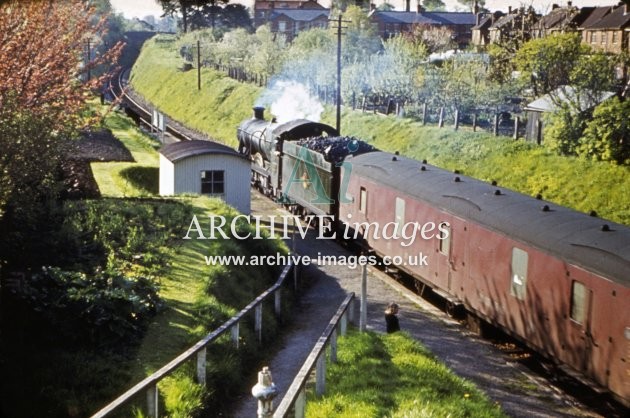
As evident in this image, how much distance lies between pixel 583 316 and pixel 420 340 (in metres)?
3.83

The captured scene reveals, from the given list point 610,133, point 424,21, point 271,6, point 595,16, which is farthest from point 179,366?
point 271,6

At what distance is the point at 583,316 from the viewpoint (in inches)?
461

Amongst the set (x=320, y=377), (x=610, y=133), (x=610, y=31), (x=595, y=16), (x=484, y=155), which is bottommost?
(x=320, y=377)

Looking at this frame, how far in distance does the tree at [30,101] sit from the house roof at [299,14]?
7626 cm

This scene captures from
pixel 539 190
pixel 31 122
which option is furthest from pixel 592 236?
pixel 539 190

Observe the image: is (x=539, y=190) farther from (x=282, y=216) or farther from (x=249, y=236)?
(x=249, y=236)

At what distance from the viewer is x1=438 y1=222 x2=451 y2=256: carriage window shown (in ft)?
52.9

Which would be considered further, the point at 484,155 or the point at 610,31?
the point at 610,31

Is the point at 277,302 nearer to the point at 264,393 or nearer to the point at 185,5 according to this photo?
the point at 264,393

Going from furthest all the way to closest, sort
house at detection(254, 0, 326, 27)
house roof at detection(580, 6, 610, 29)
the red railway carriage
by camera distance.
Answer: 1. house at detection(254, 0, 326, 27)
2. house roof at detection(580, 6, 610, 29)
3. the red railway carriage

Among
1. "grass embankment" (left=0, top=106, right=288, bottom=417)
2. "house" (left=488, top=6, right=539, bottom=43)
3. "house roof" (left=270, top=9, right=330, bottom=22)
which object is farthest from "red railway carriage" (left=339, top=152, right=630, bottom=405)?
"house roof" (left=270, top=9, right=330, bottom=22)

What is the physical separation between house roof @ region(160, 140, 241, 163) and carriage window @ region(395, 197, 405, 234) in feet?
25.3

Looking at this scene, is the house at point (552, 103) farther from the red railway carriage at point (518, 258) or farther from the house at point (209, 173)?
the house at point (209, 173)

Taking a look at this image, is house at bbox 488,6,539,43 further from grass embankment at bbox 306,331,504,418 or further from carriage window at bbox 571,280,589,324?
grass embankment at bbox 306,331,504,418
